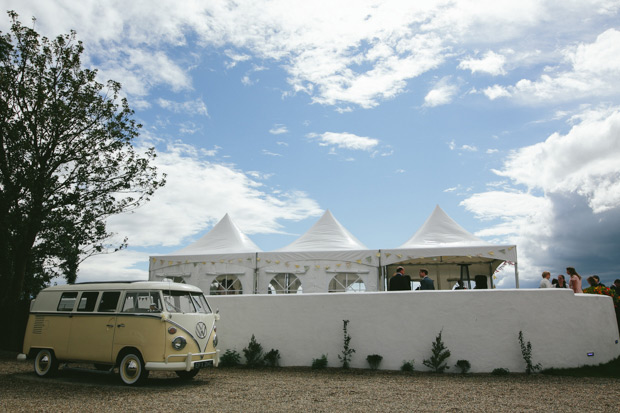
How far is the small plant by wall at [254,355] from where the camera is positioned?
12.0 m

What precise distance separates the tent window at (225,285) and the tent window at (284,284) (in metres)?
1.22

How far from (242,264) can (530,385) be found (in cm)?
1084

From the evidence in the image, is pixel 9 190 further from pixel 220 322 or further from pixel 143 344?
pixel 143 344

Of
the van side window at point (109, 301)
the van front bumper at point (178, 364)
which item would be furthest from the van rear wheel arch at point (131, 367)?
the van side window at point (109, 301)

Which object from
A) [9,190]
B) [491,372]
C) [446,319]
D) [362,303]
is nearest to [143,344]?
[362,303]

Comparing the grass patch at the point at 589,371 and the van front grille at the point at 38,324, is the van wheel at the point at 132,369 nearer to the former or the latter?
the van front grille at the point at 38,324

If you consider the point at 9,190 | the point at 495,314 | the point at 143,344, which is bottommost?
the point at 143,344

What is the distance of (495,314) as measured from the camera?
10938 mm

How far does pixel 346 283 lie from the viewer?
55.4 ft

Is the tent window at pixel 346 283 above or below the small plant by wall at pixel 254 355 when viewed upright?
above

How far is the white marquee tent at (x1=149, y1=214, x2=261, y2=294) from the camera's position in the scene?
1752cm

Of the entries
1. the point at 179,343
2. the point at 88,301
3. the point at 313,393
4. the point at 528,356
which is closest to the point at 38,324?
the point at 88,301

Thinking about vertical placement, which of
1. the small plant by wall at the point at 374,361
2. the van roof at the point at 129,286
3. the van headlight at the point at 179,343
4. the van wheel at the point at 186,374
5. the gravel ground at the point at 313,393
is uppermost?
the van roof at the point at 129,286

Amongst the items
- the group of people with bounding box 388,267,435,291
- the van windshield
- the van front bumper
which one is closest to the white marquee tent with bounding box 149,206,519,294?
the group of people with bounding box 388,267,435,291
